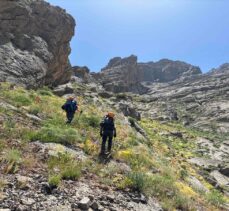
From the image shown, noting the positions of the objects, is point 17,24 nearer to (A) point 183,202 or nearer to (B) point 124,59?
(A) point 183,202

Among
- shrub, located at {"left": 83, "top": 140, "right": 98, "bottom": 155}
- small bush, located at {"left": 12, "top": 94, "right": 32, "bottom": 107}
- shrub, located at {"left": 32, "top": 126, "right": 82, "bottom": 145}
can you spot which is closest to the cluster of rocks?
shrub, located at {"left": 32, "top": 126, "right": 82, "bottom": 145}

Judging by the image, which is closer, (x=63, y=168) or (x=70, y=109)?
(x=63, y=168)

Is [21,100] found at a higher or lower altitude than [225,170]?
higher

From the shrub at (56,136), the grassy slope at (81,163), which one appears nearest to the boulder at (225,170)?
the grassy slope at (81,163)

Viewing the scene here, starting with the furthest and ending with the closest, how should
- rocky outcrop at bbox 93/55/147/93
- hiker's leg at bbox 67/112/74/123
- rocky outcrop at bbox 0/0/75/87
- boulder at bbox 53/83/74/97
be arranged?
rocky outcrop at bbox 93/55/147/93, boulder at bbox 53/83/74/97, rocky outcrop at bbox 0/0/75/87, hiker's leg at bbox 67/112/74/123

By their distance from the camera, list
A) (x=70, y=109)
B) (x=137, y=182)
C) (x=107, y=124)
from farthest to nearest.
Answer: (x=70, y=109) → (x=107, y=124) → (x=137, y=182)

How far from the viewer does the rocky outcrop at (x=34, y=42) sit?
35.4 m

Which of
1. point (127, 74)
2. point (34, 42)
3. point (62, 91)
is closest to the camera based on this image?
point (34, 42)

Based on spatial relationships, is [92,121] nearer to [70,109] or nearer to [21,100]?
[70,109]

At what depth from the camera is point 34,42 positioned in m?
39.9

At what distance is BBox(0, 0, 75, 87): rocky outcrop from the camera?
35.4 meters

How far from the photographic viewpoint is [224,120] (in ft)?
282

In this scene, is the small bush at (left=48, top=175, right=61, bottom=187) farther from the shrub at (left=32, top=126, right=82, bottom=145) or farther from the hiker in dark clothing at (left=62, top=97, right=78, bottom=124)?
the hiker in dark clothing at (left=62, top=97, right=78, bottom=124)

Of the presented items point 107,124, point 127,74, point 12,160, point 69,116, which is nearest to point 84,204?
point 12,160
